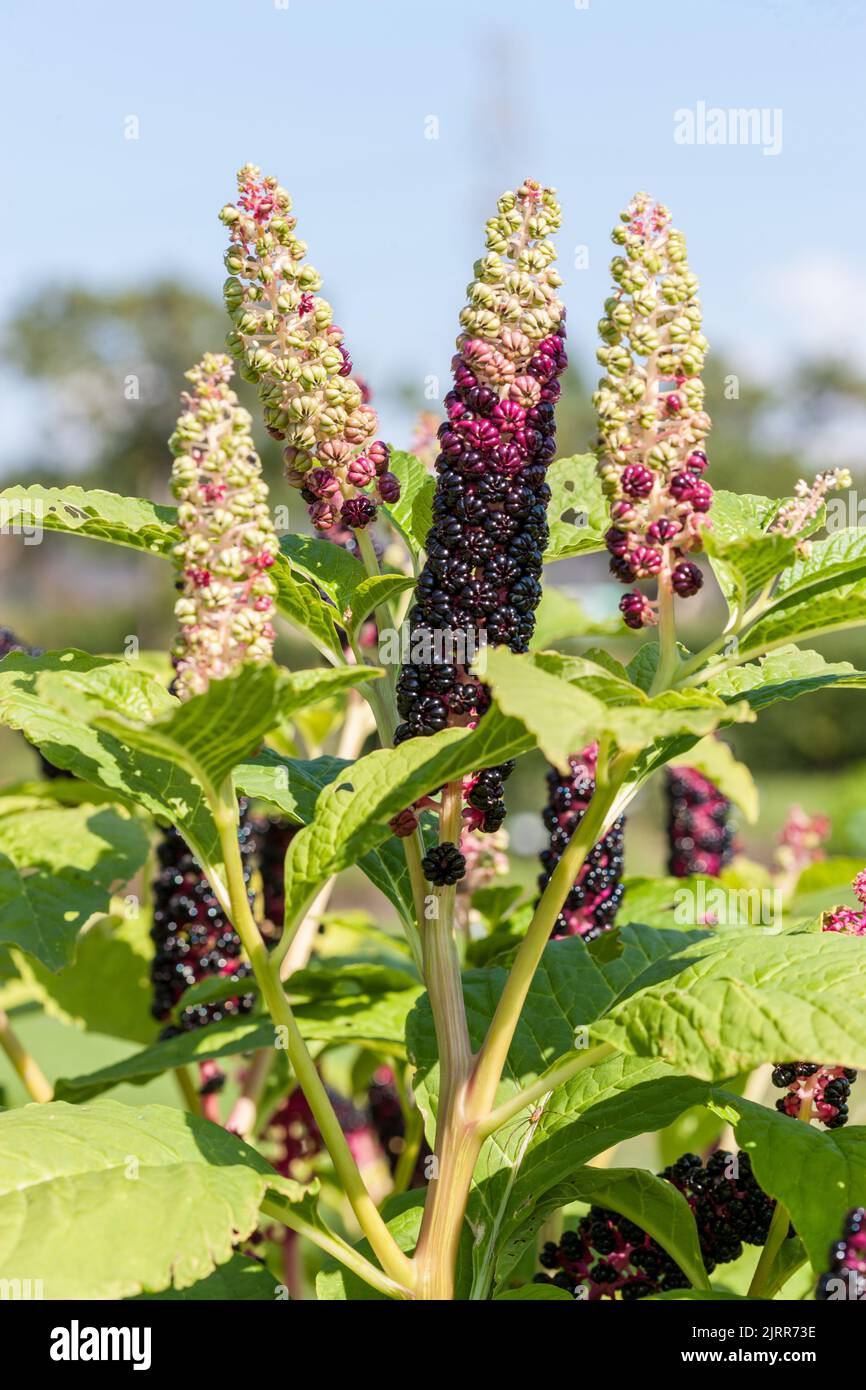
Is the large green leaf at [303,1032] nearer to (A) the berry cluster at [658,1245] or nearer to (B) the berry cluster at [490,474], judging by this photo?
(A) the berry cluster at [658,1245]

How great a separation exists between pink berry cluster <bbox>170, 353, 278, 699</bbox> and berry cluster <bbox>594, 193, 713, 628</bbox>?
32cm

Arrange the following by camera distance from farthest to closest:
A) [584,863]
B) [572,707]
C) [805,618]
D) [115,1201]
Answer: [584,863] → [805,618] → [115,1201] → [572,707]

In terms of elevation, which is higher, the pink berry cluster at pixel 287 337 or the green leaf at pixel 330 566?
the pink berry cluster at pixel 287 337

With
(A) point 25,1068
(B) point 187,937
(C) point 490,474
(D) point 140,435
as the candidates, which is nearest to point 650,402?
(C) point 490,474

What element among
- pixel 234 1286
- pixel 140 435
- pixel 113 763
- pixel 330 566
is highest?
pixel 140 435

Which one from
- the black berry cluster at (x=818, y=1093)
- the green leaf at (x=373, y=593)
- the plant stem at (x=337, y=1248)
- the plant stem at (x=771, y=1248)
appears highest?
the green leaf at (x=373, y=593)

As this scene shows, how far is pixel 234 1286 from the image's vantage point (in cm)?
147

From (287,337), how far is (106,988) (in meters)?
1.42

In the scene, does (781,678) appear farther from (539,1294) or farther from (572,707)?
(539,1294)

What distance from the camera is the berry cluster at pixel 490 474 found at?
4.19ft

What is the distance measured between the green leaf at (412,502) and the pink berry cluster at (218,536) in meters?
0.41

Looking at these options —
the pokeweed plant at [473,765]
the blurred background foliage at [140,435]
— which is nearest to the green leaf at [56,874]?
the pokeweed plant at [473,765]

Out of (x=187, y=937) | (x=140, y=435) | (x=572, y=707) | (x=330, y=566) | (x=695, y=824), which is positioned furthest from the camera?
(x=140, y=435)
